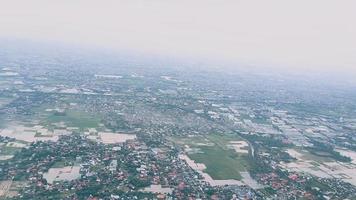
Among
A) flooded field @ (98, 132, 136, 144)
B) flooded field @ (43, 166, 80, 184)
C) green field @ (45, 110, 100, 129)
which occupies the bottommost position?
green field @ (45, 110, 100, 129)

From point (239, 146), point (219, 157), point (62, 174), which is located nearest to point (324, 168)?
point (239, 146)

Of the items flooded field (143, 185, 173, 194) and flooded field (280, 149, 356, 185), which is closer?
flooded field (143, 185, 173, 194)

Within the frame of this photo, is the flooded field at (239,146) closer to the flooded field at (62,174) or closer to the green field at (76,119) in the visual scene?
the green field at (76,119)

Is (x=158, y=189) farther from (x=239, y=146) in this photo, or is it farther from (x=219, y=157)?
(x=239, y=146)

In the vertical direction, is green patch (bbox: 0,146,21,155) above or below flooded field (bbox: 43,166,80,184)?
below

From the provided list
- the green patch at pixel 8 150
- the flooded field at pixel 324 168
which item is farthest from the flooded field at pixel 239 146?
the green patch at pixel 8 150

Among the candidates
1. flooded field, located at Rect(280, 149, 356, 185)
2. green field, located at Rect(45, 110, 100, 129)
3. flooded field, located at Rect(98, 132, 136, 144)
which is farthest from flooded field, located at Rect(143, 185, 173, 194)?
green field, located at Rect(45, 110, 100, 129)

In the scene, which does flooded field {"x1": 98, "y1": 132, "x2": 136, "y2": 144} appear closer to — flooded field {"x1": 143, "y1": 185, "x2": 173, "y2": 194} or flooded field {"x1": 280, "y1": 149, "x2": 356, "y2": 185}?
flooded field {"x1": 143, "y1": 185, "x2": 173, "y2": 194}

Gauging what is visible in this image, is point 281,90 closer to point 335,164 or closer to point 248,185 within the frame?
point 335,164
